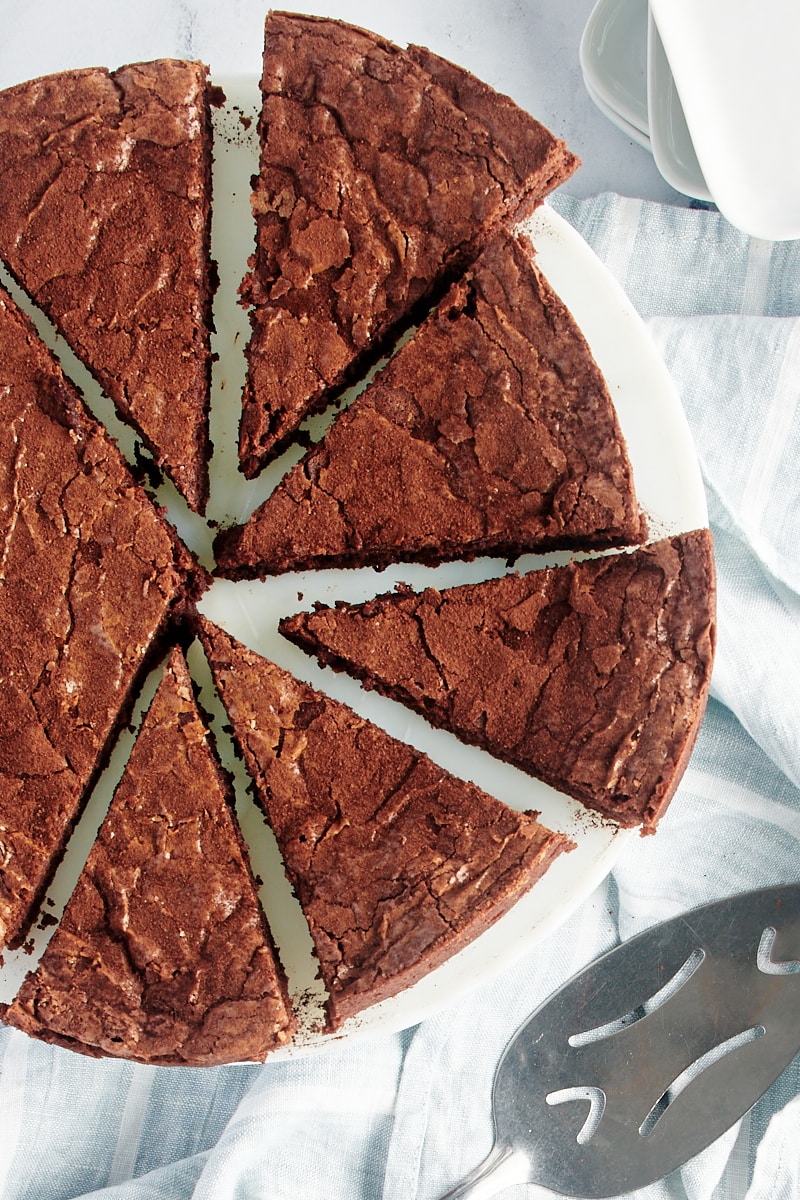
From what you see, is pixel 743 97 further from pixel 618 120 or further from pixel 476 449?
pixel 476 449

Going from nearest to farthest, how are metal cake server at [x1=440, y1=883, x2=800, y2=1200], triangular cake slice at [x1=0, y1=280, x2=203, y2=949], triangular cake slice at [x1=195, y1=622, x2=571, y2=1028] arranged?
triangular cake slice at [x1=195, y1=622, x2=571, y2=1028] → triangular cake slice at [x1=0, y1=280, x2=203, y2=949] → metal cake server at [x1=440, y1=883, x2=800, y2=1200]

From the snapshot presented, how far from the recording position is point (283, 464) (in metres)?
4.27

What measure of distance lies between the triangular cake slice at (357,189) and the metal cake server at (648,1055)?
8.35ft

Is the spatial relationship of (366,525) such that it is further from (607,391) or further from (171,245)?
(171,245)

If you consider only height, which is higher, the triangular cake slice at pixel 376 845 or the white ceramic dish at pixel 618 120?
the white ceramic dish at pixel 618 120

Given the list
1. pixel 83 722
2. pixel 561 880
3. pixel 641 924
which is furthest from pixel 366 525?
pixel 641 924

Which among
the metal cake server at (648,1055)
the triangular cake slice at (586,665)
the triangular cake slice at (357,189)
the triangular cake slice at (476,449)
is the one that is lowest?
the metal cake server at (648,1055)

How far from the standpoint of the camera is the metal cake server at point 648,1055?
13.7 ft

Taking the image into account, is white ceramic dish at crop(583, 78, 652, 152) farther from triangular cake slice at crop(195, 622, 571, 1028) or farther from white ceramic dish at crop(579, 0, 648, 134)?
triangular cake slice at crop(195, 622, 571, 1028)

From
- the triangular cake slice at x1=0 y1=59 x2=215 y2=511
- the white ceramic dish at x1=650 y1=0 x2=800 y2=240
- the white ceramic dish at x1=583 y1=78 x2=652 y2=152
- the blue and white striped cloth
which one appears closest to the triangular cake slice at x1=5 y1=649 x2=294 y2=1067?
the blue and white striped cloth

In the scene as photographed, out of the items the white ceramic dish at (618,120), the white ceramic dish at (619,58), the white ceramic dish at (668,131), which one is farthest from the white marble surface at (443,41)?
the white ceramic dish at (668,131)

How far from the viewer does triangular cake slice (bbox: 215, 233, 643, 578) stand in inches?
151

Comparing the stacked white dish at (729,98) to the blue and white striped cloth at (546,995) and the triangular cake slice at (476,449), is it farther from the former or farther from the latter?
the triangular cake slice at (476,449)

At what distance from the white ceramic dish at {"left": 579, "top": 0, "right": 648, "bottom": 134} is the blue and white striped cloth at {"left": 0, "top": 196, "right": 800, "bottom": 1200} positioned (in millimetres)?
527
